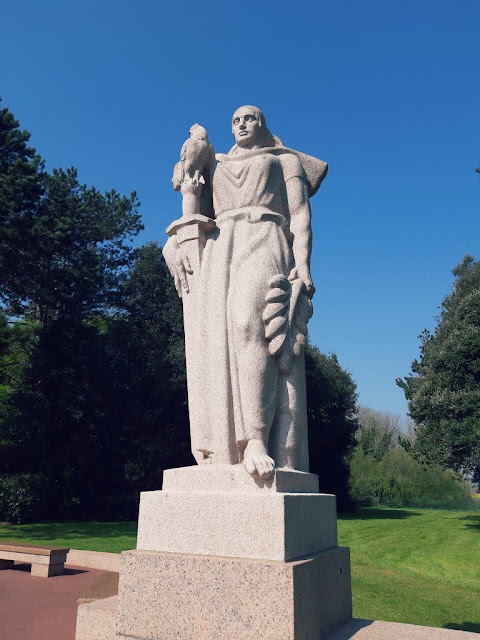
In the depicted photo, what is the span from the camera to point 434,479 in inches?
1387

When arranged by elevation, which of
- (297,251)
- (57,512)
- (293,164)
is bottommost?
(57,512)

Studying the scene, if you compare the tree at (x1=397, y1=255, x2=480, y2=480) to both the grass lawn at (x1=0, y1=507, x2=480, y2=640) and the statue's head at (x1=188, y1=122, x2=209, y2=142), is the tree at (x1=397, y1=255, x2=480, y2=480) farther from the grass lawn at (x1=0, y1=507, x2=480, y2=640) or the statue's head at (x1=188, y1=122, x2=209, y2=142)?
the statue's head at (x1=188, y1=122, x2=209, y2=142)

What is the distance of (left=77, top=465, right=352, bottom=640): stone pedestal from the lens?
2951mm

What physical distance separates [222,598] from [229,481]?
72cm

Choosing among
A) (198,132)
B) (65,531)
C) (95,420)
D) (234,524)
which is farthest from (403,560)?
(95,420)

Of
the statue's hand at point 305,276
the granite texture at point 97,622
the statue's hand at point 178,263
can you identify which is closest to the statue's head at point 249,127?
the statue's hand at point 178,263

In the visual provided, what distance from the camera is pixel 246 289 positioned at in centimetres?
388

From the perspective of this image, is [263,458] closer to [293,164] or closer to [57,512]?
[293,164]

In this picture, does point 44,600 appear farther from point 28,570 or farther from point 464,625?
point 464,625

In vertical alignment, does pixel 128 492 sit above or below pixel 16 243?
below

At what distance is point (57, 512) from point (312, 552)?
18.2 meters

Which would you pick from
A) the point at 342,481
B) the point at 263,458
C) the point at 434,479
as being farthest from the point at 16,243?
the point at 434,479

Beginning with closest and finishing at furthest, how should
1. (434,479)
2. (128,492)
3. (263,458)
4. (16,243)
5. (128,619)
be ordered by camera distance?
(128,619) < (263,458) < (16,243) < (128,492) < (434,479)

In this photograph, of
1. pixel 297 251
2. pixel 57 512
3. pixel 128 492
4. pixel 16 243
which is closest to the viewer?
pixel 297 251
